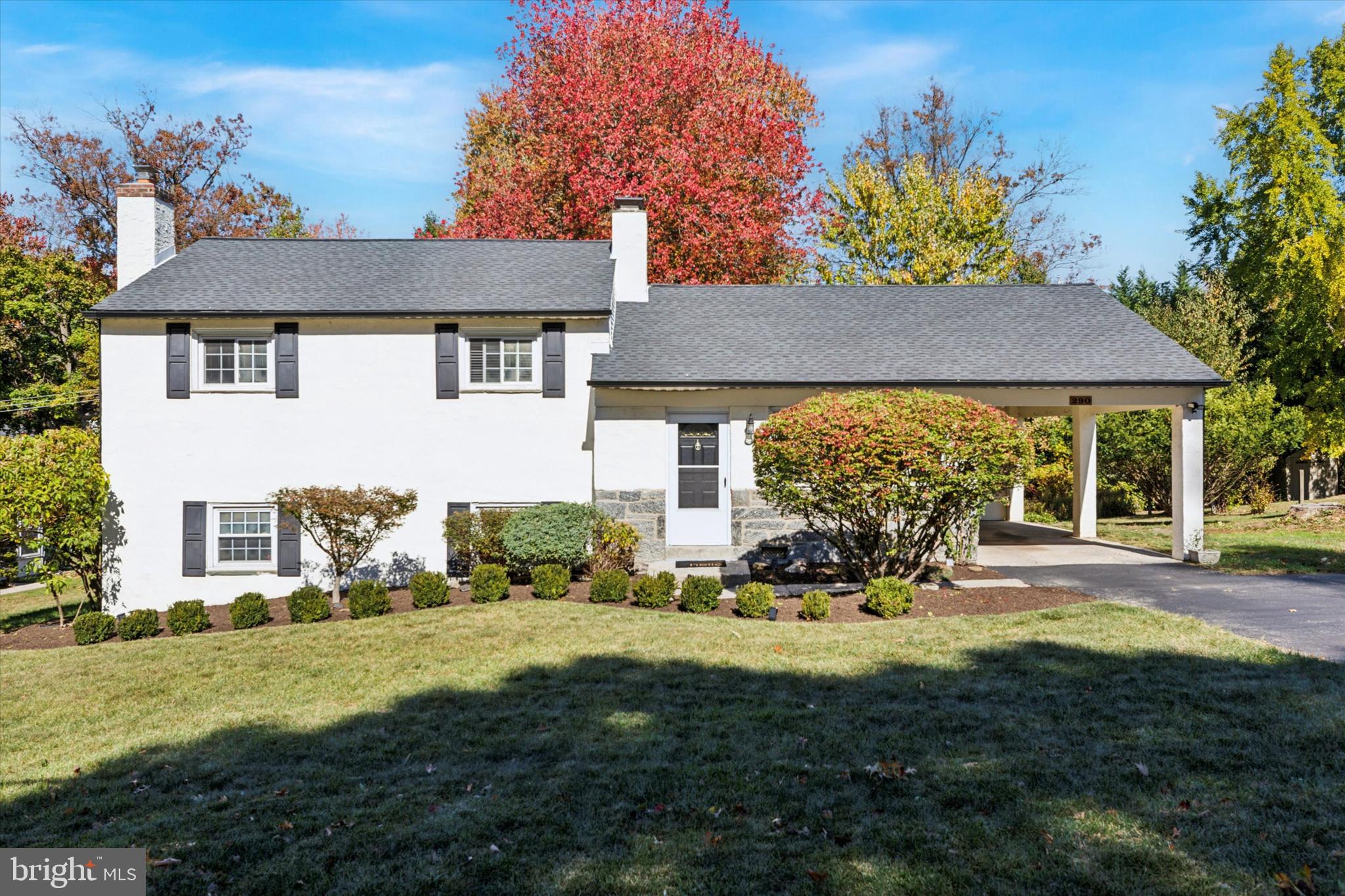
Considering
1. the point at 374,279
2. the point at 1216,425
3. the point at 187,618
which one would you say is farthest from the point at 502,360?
the point at 1216,425

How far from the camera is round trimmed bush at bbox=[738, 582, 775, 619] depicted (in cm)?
1042

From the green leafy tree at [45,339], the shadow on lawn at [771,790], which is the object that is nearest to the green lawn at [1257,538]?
the shadow on lawn at [771,790]

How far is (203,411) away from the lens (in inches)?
549

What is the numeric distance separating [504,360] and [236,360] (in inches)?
176

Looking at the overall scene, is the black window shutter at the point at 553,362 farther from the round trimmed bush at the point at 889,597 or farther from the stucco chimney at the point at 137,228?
the stucco chimney at the point at 137,228

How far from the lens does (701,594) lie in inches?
423

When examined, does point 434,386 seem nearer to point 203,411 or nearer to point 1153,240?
point 203,411

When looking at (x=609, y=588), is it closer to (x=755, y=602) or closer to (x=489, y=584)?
(x=489, y=584)

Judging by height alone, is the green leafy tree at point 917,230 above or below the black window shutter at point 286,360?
above

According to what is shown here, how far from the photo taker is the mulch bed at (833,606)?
34.0 ft

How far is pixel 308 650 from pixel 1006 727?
7.58 m

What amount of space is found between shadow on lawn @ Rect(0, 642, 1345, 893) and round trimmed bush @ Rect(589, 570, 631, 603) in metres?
4.03

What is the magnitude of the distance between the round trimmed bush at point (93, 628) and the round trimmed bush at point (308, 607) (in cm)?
239

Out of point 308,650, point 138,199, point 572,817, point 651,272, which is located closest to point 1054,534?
point 651,272
